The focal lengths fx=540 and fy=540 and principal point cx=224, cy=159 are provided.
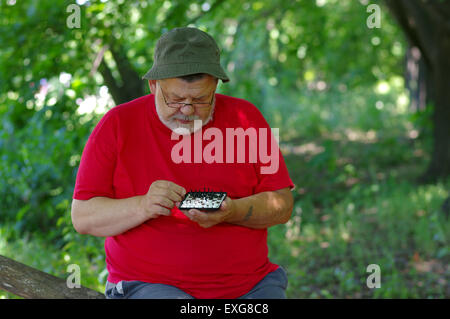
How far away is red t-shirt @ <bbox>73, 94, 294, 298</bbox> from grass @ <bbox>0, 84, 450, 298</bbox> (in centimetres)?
132

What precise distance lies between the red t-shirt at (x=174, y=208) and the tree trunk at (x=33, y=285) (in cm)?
21

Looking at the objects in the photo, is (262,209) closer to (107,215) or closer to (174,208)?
(174,208)

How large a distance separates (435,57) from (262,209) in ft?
15.7

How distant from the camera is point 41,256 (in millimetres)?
4117

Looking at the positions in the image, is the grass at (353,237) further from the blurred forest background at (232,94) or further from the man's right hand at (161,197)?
the man's right hand at (161,197)

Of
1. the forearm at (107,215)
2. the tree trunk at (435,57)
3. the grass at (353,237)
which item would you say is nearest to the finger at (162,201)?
the forearm at (107,215)

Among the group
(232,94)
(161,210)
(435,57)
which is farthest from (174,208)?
(435,57)

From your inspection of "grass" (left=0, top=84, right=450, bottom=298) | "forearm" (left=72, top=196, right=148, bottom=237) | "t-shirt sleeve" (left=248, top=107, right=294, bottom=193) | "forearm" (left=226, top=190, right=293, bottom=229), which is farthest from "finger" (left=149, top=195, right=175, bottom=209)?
"grass" (left=0, top=84, right=450, bottom=298)

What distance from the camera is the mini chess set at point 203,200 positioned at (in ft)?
6.23

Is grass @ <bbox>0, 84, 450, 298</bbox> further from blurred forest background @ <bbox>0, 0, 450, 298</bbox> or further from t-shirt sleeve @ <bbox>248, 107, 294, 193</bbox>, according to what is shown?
t-shirt sleeve @ <bbox>248, 107, 294, 193</bbox>

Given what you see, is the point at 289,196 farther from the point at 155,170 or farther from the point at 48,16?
the point at 48,16

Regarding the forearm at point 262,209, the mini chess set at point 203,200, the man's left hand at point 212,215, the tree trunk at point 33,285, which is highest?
the mini chess set at point 203,200

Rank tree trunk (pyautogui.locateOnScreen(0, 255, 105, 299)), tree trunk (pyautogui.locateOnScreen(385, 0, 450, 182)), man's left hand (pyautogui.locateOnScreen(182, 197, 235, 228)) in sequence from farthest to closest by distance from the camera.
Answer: tree trunk (pyautogui.locateOnScreen(385, 0, 450, 182)) → tree trunk (pyautogui.locateOnScreen(0, 255, 105, 299)) → man's left hand (pyautogui.locateOnScreen(182, 197, 235, 228))

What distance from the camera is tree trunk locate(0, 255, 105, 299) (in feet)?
7.11
